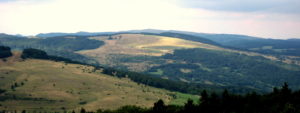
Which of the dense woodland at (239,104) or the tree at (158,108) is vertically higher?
the dense woodland at (239,104)

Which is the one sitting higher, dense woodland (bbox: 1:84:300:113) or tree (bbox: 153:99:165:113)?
dense woodland (bbox: 1:84:300:113)

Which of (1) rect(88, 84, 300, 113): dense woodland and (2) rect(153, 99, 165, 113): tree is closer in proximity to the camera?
(1) rect(88, 84, 300, 113): dense woodland

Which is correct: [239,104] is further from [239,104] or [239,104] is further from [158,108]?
[158,108]

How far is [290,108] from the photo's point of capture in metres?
89.8

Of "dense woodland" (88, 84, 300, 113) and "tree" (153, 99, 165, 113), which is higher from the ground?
"dense woodland" (88, 84, 300, 113)

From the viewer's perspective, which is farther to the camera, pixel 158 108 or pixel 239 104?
pixel 158 108

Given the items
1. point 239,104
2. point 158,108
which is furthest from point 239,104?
point 158,108

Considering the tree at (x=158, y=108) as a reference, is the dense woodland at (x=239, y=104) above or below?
above

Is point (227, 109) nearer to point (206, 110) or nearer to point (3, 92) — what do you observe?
point (206, 110)

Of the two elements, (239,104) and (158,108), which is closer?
(239,104)

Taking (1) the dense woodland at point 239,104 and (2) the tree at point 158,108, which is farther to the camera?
(2) the tree at point 158,108

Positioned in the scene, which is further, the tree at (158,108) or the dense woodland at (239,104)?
the tree at (158,108)

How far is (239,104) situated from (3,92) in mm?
126352

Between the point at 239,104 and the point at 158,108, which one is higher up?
the point at 239,104
